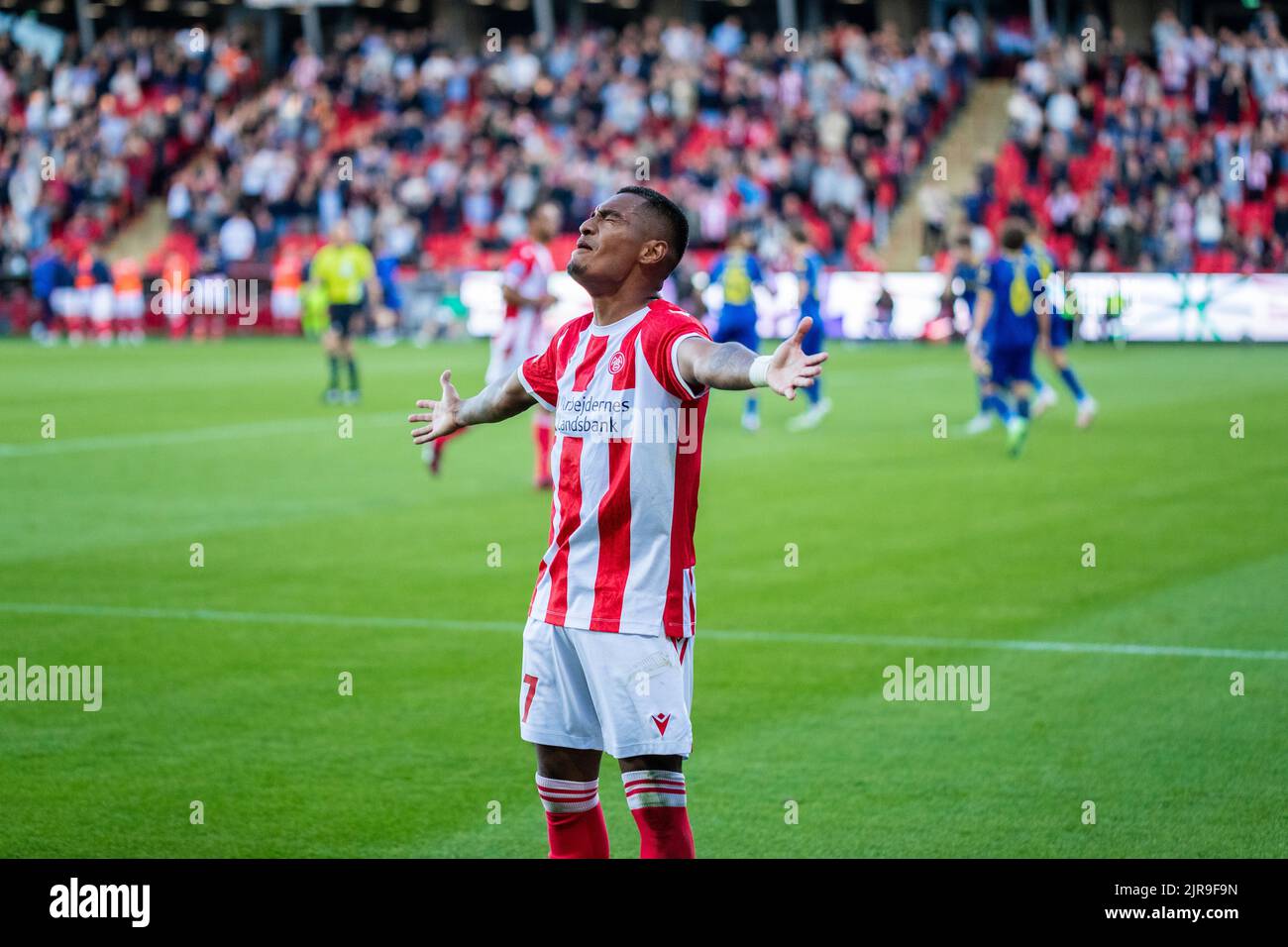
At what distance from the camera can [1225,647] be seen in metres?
8.80

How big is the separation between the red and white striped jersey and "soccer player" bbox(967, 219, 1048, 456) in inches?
537

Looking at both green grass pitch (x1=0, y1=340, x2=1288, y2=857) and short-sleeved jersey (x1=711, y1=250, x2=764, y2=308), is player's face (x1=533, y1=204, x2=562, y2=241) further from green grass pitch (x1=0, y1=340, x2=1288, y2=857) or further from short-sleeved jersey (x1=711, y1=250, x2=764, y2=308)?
short-sleeved jersey (x1=711, y1=250, x2=764, y2=308)

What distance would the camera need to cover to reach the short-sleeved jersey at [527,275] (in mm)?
15055

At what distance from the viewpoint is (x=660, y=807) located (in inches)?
179

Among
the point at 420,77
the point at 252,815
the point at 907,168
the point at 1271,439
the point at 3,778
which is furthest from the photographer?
the point at 420,77

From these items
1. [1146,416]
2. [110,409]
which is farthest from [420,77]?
[1146,416]

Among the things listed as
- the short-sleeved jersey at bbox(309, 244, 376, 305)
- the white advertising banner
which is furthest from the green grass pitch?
the white advertising banner

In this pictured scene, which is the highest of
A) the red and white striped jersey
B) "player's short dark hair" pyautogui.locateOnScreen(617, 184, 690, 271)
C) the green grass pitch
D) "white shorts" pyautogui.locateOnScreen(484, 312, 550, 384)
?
"player's short dark hair" pyautogui.locateOnScreen(617, 184, 690, 271)

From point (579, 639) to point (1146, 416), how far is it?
674 inches

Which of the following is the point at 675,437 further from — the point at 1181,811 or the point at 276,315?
the point at 276,315

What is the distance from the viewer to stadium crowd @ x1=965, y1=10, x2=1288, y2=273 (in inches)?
1348

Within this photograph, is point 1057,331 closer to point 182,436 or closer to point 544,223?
point 544,223

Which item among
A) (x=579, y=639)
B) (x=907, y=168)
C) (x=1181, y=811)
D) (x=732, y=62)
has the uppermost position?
(x=732, y=62)

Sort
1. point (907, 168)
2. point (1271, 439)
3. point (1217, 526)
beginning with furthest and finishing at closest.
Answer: point (907, 168)
point (1271, 439)
point (1217, 526)
